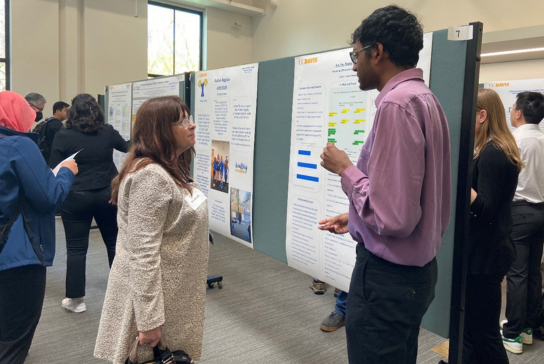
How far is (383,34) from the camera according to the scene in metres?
1.09

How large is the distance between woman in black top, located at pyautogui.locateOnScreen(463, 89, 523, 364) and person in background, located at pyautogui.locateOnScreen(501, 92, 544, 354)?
1.00 m

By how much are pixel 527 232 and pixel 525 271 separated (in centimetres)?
25

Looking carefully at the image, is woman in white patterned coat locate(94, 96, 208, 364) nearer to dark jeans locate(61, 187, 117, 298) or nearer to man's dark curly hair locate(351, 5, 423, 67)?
man's dark curly hair locate(351, 5, 423, 67)

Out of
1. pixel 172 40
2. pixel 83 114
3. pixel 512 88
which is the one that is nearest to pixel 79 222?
pixel 83 114

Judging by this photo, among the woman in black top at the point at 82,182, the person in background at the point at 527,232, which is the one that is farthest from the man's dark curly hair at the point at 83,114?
the person in background at the point at 527,232

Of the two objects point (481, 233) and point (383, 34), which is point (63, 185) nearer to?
point (383, 34)

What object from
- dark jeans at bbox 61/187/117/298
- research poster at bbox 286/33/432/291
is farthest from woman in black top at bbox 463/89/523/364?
dark jeans at bbox 61/187/117/298

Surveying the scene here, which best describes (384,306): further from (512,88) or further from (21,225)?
(512,88)

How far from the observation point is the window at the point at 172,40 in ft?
26.5

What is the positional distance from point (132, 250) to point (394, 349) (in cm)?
83

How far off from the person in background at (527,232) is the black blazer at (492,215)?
1.08 m

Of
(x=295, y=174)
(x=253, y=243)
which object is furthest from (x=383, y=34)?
(x=253, y=243)

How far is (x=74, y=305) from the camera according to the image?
286 cm

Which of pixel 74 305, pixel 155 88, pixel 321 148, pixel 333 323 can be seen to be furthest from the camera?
pixel 155 88
